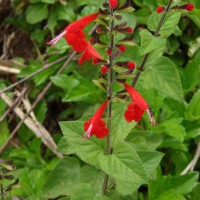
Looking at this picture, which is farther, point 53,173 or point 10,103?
point 10,103

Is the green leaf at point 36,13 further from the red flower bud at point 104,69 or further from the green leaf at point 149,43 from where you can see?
the red flower bud at point 104,69

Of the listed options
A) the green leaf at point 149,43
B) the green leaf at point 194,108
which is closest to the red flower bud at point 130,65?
the green leaf at point 149,43

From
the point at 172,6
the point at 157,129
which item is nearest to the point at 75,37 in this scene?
the point at 172,6

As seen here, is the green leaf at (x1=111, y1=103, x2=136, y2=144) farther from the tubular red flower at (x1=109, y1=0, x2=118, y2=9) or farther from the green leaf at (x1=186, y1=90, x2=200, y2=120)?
the green leaf at (x1=186, y1=90, x2=200, y2=120)

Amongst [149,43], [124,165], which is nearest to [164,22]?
[149,43]

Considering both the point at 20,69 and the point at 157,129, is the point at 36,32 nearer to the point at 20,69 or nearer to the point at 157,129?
the point at 20,69
